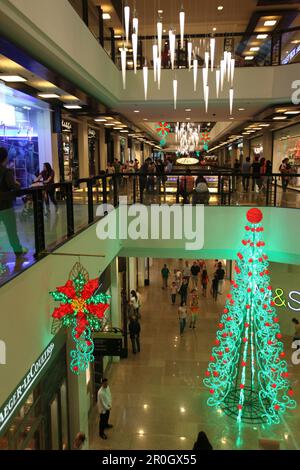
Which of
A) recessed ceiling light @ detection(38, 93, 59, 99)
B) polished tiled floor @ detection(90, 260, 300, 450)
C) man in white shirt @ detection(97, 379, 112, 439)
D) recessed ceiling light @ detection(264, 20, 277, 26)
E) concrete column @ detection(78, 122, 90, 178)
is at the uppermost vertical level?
recessed ceiling light @ detection(264, 20, 277, 26)

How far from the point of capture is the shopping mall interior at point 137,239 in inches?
215

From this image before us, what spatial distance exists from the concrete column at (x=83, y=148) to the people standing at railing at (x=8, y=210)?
11.8m

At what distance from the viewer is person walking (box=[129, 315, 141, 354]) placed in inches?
483

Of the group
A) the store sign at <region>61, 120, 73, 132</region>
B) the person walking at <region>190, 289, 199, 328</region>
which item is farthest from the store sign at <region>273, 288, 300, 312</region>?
the store sign at <region>61, 120, 73, 132</region>

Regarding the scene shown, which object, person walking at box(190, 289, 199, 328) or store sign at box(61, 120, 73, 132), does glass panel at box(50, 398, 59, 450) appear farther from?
store sign at box(61, 120, 73, 132)

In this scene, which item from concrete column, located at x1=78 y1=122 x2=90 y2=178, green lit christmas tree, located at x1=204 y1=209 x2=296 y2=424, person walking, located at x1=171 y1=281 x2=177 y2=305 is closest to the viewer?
green lit christmas tree, located at x1=204 y1=209 x2=296 y2=424

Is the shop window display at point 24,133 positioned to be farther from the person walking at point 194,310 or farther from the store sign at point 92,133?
the person walking at point 194,310

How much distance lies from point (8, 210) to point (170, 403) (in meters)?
7.32

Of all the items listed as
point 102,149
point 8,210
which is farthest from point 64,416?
point 102,149

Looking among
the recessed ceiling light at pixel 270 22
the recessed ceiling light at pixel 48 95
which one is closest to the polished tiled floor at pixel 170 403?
the recessed ceiling light at pixel 48 95

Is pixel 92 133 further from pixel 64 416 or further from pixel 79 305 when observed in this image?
pixel 79 305

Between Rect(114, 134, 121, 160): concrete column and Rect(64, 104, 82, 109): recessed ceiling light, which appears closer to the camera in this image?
Rect(64, 104, 82, 109): recessed ceiling light

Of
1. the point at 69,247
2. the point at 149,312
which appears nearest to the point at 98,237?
the point at 69,247

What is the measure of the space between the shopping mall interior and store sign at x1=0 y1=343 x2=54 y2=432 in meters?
0.04
